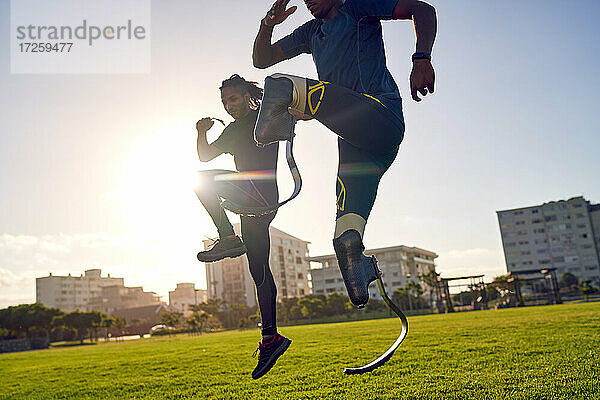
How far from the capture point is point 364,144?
239cm

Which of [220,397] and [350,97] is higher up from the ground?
[350,97]

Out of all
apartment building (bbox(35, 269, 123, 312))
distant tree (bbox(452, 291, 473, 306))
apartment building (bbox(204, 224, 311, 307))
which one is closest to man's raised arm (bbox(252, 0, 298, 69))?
distant tree (bbox(452, 291, 473, 306))

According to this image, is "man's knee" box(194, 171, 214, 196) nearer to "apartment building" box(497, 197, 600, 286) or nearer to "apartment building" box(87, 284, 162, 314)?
"apartment building" box(497, 197, 600, 286)

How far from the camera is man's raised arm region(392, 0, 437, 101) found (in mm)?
2238

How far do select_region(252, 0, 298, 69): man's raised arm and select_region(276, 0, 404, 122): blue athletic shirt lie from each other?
→ 310 millimetres

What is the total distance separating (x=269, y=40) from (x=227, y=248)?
1545 mm

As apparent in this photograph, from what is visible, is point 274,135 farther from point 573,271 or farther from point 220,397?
point 573,271

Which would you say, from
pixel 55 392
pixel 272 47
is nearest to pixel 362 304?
pixel 272 47

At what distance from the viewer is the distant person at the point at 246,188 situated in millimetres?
3223

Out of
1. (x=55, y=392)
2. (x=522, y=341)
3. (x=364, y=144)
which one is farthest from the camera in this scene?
(x=522, y=341)

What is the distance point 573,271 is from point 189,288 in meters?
145

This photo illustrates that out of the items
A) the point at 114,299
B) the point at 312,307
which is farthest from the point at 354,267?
the point at 114,299

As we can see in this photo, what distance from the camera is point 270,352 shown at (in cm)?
312

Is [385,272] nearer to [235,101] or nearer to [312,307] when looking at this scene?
[312,307]
